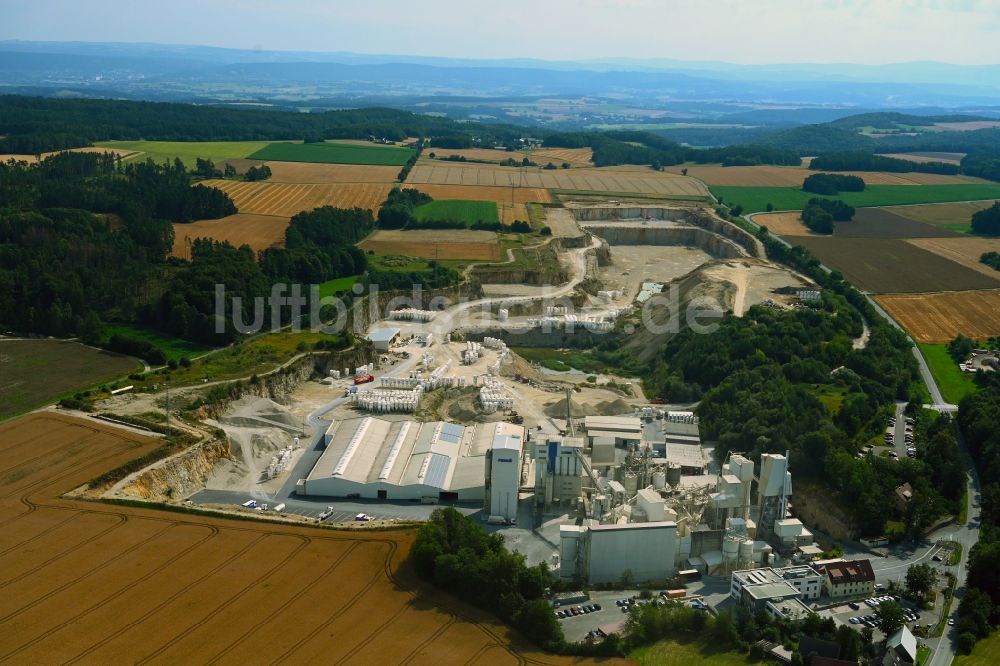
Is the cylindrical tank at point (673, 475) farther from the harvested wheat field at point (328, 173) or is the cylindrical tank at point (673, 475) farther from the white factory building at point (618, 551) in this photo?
the harvested wheat field at point (328, 173)

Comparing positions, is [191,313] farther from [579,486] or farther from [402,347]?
[579,486]

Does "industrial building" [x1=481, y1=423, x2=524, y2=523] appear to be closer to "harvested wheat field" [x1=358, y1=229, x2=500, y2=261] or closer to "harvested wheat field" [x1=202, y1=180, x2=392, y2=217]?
"harvested wheat field" [x1=358, y1=229, x2=500, y2=261]

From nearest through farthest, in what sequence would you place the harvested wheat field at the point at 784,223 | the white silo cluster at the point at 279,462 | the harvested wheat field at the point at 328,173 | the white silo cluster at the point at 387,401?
the white silo cluster at the point at 279,462 < the white silo cluster at the point at 387,401 < the harvested wheat field at the point at 784,223 < the harvested wheat field at the point at 328,173

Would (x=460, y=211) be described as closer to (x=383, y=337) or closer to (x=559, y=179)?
(x=559, y=179)

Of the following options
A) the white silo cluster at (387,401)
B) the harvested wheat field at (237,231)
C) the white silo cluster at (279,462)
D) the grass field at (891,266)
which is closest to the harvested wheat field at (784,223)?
the grass field at (891,266)

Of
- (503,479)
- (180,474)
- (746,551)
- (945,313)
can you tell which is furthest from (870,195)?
(180,474)

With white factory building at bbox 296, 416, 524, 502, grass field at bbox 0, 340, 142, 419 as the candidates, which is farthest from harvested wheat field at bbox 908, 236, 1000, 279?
grass field at bbox 0, 340, 142, 419
